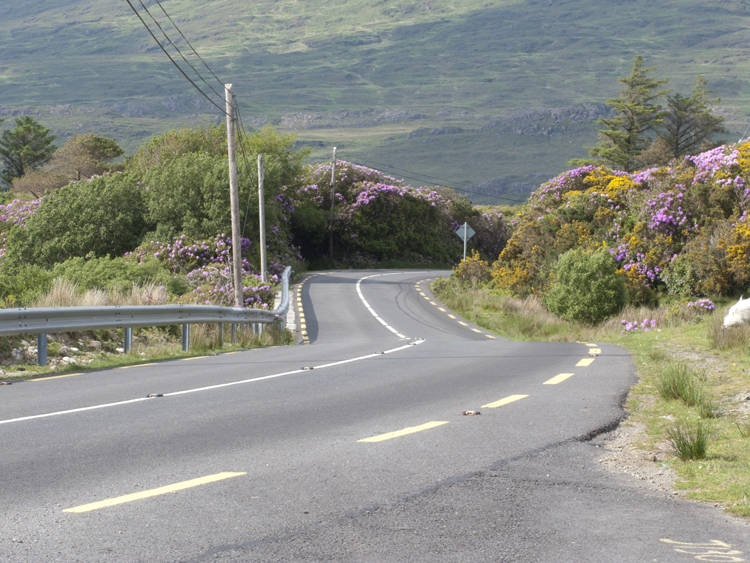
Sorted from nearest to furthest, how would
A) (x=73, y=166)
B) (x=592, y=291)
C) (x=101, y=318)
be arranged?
(x=101, y=318) < (x=592, y=291) < (x=73, y=166)

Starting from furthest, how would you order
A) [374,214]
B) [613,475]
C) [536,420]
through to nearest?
1. [374,214]
2. [536,420]
3. [613,475]

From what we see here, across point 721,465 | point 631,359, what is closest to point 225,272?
point 631,359

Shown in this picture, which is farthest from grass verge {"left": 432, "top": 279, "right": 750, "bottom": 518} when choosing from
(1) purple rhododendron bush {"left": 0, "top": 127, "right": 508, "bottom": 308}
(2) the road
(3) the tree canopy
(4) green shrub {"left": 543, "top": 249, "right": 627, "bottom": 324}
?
(3) the tree canopy

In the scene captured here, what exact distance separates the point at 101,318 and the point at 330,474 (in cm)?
805

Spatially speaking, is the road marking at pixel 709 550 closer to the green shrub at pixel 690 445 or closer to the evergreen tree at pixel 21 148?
the green shrub at pixel 690 445

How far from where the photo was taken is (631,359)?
11727 millimetres

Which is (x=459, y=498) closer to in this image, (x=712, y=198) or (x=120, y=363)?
(x=120, y=363)

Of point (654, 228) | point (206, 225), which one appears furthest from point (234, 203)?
point (206, 225)

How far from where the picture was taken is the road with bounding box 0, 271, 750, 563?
3756mm

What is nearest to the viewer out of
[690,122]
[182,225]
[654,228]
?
[654,228]

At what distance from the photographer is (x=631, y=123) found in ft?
238

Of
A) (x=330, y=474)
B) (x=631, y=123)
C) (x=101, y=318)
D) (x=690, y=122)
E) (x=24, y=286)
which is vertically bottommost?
(x=330, y=474)

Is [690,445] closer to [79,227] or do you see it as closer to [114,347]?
[114,347]

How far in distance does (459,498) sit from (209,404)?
4062mm
